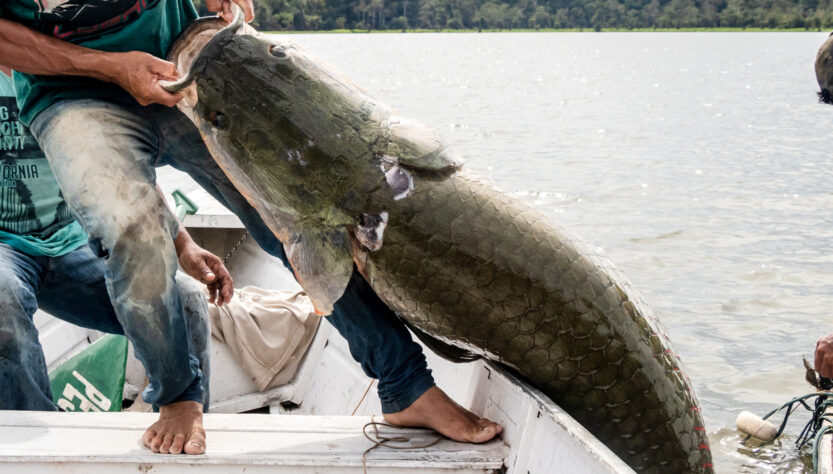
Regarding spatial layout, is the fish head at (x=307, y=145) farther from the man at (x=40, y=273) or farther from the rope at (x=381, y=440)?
the man at (x=40, y=273)

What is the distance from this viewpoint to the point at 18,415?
7.69 feet

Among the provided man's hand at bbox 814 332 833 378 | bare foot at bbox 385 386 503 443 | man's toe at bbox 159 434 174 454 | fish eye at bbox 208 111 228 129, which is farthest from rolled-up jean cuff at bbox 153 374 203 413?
man's hand at bbox 814 332 833 378

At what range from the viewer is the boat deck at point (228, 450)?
2148mm

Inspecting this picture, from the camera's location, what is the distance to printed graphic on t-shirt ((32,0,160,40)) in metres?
2.40

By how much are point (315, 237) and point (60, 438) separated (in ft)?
2.90

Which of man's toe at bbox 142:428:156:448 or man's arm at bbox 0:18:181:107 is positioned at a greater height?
man's arm at bbox 0:18:181:107

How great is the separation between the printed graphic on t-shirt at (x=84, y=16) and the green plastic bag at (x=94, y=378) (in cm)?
151

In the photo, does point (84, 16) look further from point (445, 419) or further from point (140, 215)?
point (445, 419)

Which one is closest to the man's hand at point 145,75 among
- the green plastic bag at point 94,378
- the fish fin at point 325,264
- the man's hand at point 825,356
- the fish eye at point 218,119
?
the fish eye at point 218,119

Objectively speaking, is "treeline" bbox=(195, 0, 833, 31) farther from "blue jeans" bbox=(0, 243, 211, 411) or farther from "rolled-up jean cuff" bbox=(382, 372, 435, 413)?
"rolled-up jean cuff" bbox=(382, 372, 435, 413)

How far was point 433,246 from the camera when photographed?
7.26 feet

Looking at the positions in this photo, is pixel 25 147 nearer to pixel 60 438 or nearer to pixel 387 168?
pixel 60 438

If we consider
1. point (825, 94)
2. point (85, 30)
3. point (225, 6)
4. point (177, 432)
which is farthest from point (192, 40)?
point (825, 94)

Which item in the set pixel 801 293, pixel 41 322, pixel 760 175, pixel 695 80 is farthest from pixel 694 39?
pixel 41 322
